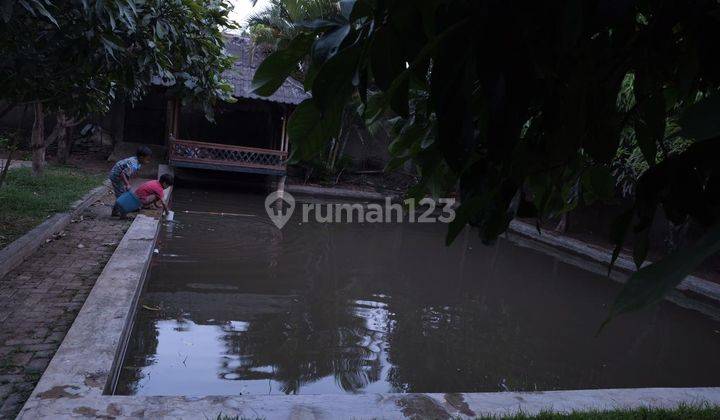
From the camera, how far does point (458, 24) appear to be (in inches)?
41.2

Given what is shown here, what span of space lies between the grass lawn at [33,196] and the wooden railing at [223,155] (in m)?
2.30

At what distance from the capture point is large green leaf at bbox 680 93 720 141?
2.43ft

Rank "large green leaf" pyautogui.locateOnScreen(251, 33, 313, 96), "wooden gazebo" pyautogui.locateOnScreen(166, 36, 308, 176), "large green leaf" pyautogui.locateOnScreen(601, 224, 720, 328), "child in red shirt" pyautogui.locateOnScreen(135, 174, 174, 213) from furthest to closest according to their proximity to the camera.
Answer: "wooden gazebo" pyautogui.locateOnScreen(166, 36, 308, 176) < "child in red shirt" pyautogui.locateOnScreen(135, 174, 174, 213) < "large green leaf" pyautogui.locateOnScreen(251, 33, 313, 96) < "large green leaf" pyautogui.locateOnScreen(601, 224, 720, 328)

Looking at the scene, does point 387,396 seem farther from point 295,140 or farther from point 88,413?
point 295,140

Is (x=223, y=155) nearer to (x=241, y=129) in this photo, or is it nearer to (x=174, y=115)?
(x=174, y=115)

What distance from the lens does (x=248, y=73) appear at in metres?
15.4

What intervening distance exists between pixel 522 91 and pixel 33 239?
19.5 feet

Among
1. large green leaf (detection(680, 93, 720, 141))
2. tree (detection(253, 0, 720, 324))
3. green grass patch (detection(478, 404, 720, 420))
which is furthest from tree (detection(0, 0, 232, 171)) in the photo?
green grass patch (detection(478, 404, 720, 420))

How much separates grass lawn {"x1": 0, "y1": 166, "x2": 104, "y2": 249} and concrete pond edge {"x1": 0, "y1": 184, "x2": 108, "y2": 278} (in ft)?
0.31

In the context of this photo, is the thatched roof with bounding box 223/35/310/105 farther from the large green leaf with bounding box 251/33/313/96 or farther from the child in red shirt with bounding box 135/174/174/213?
the large green leaf with bounding box 251/33/313/96

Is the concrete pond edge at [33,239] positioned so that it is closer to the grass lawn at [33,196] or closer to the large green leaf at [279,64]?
the grass lawn at [33,196]

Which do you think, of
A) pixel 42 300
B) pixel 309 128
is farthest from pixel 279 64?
pixel 42 300

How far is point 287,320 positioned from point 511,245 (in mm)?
7299

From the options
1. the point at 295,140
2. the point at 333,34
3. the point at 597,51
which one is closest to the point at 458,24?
the point at 333,34
